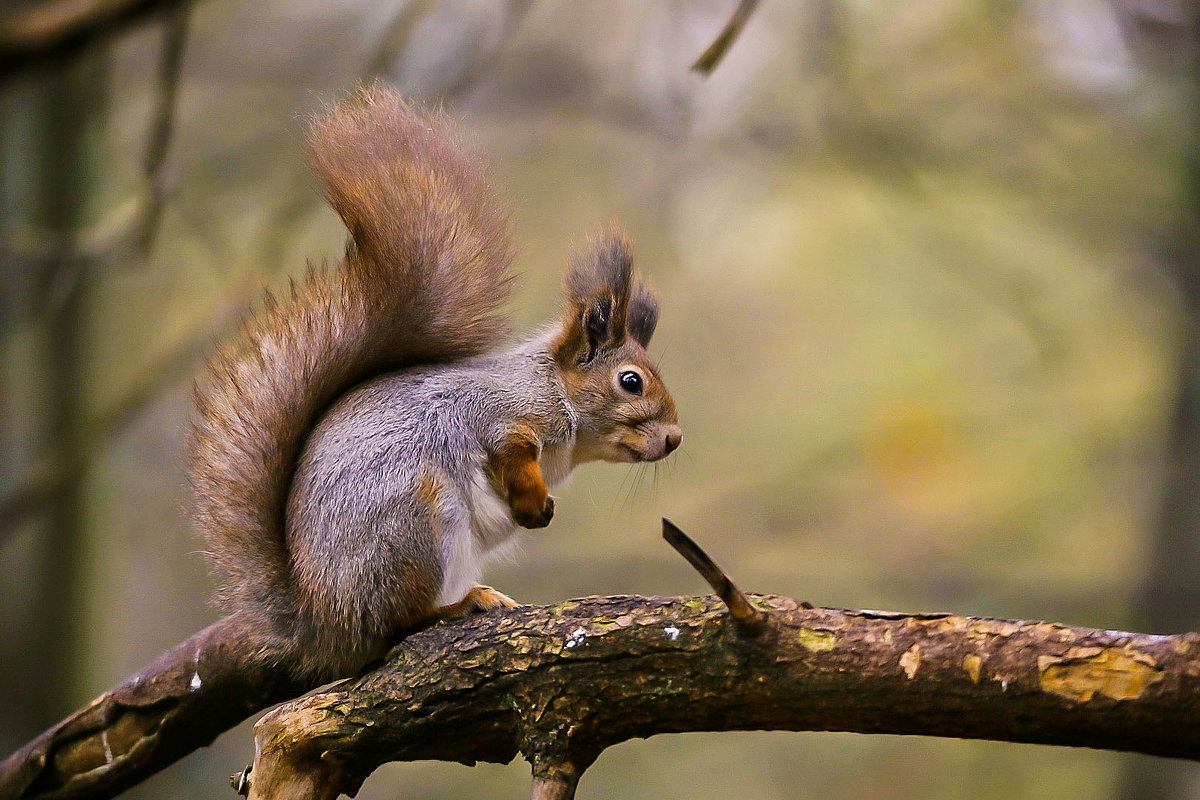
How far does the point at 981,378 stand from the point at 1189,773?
153 centimetres

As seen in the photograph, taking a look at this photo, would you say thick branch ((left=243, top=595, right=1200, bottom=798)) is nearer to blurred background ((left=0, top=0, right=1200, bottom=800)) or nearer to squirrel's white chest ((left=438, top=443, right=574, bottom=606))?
squirrel's white chest ((left=438, top=443, right=574, bottom=606))

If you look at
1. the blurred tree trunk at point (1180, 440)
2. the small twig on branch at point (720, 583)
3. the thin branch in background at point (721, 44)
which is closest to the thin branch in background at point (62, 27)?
the thin branch in background at point (721, 44)

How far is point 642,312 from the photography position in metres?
2.08

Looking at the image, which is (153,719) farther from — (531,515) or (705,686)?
(705,686)

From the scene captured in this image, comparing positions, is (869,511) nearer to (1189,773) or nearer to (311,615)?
(1189,773)

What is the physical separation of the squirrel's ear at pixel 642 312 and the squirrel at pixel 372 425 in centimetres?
38

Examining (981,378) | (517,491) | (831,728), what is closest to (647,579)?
(981,378)

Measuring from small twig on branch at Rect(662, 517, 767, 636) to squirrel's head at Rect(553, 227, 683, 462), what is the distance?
2.46 feet

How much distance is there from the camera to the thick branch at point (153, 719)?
1796 millimetres

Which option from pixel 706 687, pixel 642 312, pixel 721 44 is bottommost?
pixel 706 687

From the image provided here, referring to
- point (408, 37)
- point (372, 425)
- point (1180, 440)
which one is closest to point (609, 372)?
point (372, 425)

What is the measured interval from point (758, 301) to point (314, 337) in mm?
2736

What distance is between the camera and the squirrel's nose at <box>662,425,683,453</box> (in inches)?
75.0

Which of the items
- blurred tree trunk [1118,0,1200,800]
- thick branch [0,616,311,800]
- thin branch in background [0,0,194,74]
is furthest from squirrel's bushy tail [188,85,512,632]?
blurred tree trunk [1118,0,1200,800]
